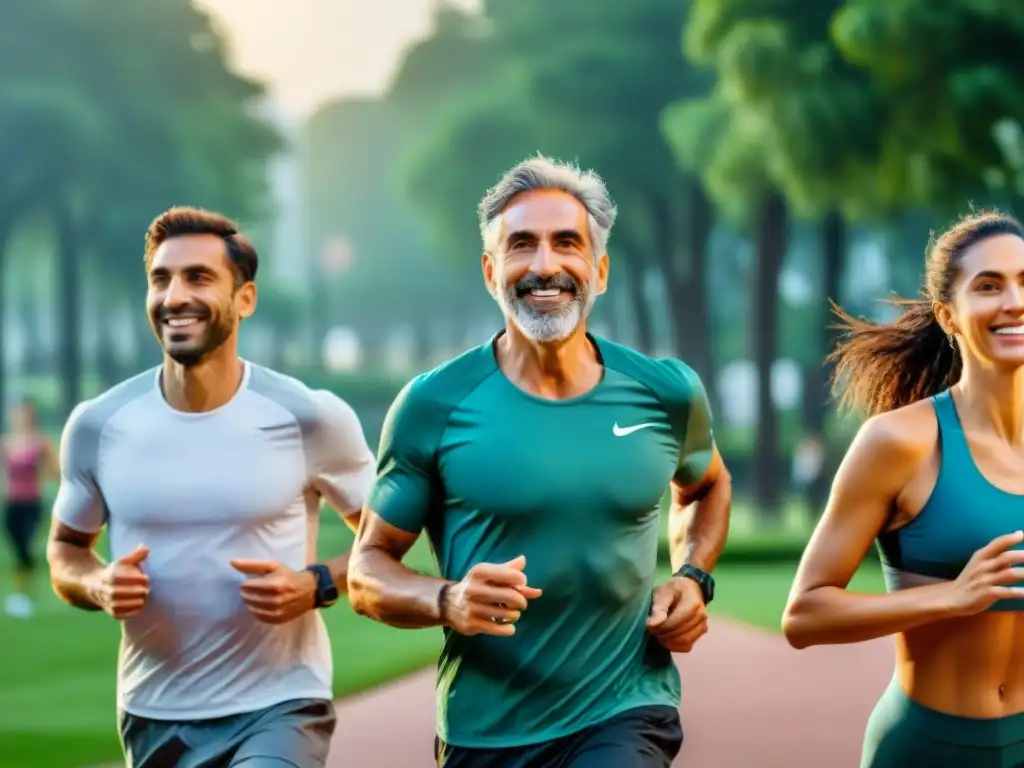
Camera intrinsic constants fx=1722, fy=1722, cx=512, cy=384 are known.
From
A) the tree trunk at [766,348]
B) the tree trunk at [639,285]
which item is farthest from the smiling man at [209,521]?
the tree trunk at [639,285]

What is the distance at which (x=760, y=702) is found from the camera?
10375 millimetres

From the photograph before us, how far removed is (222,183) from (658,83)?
1132 centimetres

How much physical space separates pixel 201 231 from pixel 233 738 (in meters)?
1.45

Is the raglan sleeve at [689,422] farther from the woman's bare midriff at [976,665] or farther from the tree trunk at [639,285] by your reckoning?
the tree trunk at [639,285]

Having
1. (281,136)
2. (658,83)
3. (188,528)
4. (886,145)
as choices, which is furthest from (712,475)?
(281,136)

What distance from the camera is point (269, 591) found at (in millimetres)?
4668

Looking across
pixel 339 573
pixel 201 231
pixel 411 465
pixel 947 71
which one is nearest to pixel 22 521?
pixel 201 231

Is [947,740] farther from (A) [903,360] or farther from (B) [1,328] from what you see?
(B) [1,328]

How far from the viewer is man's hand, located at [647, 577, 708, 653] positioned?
A: 392cm

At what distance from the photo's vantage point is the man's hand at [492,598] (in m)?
3.55

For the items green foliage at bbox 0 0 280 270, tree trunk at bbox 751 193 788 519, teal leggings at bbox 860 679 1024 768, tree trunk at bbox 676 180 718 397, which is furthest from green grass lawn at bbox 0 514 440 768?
green foliage at bbox 0 0 280 270


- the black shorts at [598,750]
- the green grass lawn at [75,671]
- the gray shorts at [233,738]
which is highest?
the black shorts at [598,750]

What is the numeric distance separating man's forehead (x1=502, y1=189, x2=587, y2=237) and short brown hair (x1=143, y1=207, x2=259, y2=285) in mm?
1225

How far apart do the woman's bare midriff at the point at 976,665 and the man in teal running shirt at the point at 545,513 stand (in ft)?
1.72
